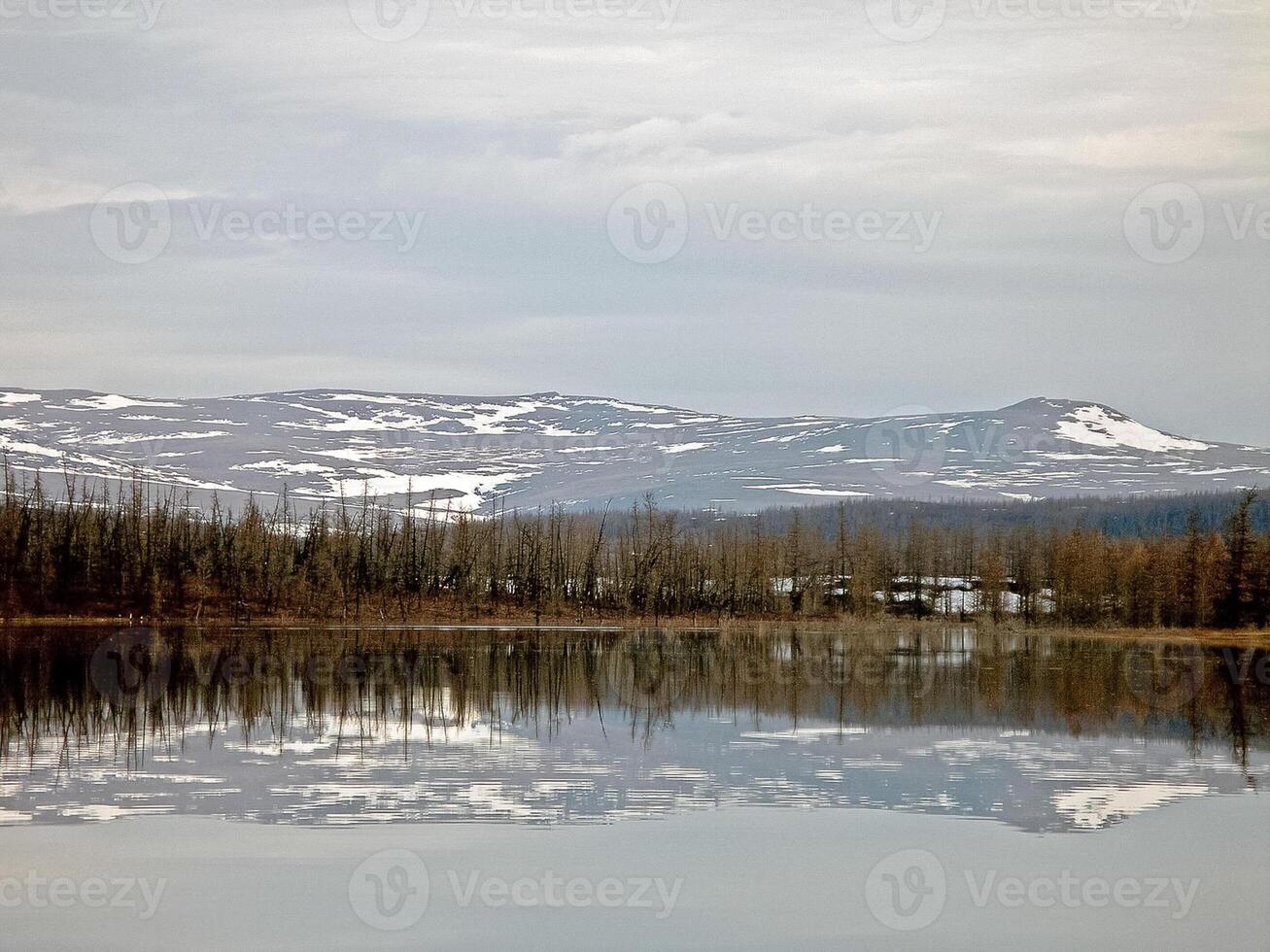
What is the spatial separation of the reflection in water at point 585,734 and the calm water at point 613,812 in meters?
0.11

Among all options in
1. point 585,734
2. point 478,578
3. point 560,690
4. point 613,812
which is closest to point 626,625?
point 478,578

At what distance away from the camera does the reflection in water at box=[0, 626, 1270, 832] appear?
20.6 m

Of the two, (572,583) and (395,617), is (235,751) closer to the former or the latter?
(395,617)

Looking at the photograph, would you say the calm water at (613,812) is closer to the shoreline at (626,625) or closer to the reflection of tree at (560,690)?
the reflection of tree at (560,690)

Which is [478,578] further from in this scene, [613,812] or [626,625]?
[613,812]

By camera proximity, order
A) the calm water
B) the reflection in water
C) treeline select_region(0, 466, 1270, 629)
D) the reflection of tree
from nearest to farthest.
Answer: the calm water < the reflection in water < the reflection of tree < treeline select_region(0, 466, 1270, 629)

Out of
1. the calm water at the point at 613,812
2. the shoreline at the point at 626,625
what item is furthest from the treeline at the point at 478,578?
the calm water at the point at 613,812

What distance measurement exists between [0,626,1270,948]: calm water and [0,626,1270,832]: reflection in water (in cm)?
→ 11

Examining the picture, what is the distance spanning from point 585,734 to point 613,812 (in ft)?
26.4

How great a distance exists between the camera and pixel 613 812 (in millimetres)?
19797

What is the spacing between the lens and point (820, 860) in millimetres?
17125

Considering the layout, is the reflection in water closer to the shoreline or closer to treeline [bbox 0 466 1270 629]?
the shoreline

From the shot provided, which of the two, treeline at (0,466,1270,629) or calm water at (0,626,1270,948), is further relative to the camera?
treeline at (0,466,1270,629)

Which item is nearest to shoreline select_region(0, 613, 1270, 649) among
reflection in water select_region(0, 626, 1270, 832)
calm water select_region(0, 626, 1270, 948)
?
reflection in water select_region(0, 626, 1270, 832)
